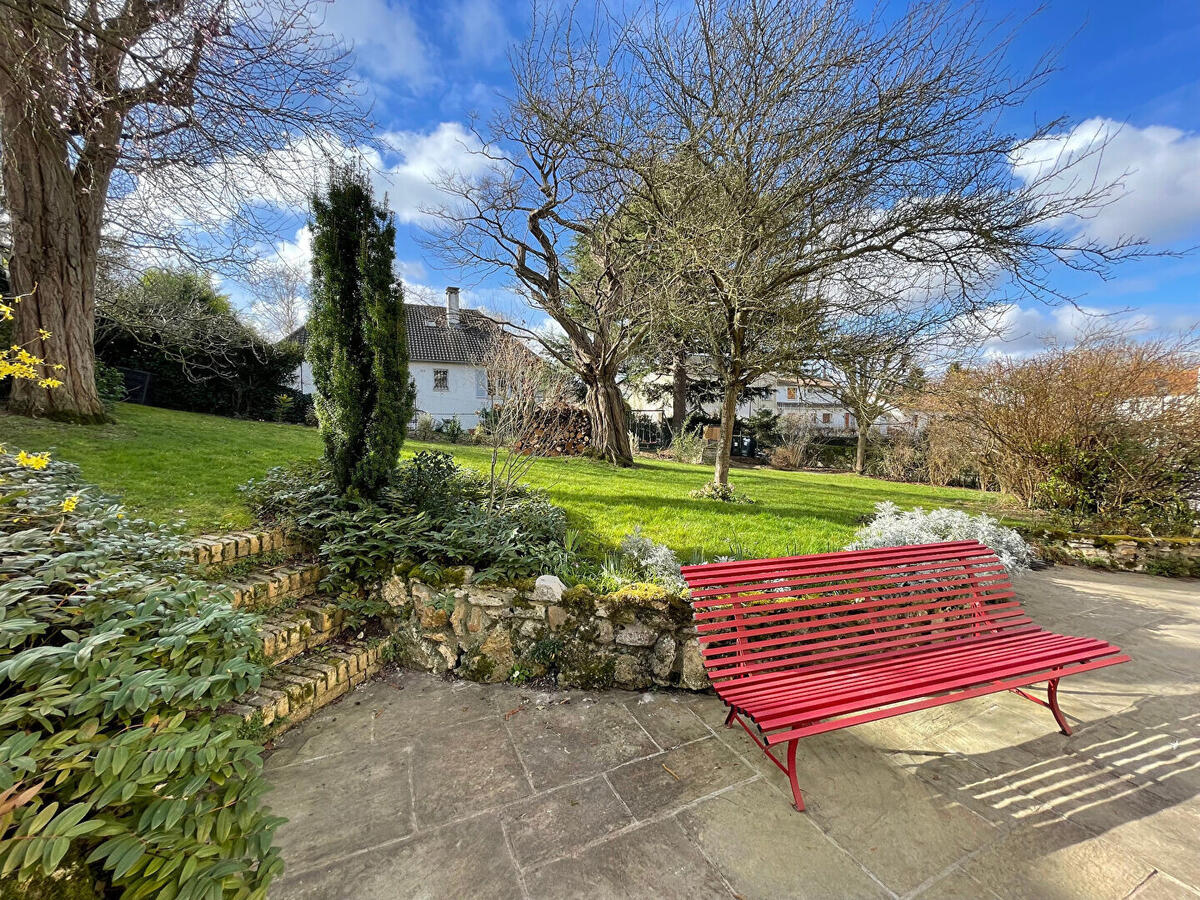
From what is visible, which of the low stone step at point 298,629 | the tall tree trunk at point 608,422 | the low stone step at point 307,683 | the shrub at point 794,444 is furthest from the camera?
the shrub at point 794,444

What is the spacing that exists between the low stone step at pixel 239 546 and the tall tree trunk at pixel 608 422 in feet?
28.5

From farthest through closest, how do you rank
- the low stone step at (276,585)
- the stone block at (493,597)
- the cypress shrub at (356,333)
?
the cypress shrub at (356,333) < the stone block at (493,597) < the low stone step at (276,585)

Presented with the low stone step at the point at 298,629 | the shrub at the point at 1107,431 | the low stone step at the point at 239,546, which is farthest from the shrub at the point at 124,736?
the shrub at the point at 1107,431

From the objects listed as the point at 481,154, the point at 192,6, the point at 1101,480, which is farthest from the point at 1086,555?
the point at 481,154

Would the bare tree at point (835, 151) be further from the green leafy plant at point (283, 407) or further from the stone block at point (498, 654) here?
the green leafy plant at point (283, 407)

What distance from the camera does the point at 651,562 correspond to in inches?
148

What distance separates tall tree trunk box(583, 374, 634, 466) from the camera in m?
11.9

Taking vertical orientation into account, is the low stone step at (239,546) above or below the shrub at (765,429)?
below

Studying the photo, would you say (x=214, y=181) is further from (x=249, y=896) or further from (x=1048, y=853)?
(x=1048, y=853)

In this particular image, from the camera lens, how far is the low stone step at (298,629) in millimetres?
2863

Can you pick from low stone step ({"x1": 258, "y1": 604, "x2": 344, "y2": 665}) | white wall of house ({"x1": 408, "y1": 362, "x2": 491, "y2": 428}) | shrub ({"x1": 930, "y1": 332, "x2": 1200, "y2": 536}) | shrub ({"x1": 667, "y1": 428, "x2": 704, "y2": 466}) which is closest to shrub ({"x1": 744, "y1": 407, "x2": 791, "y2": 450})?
shrub ({"x1": 667, "y1": 428, "x2": 704, "y2": 466})

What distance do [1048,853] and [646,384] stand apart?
20471mm

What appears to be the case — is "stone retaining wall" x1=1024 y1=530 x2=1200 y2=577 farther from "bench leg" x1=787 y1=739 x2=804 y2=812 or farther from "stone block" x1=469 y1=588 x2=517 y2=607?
"stone block" x1=469 y1=588 x2=517 y2=607

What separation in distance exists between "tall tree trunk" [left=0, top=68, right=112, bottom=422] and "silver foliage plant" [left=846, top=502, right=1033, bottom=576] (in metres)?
10.6
